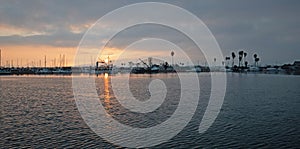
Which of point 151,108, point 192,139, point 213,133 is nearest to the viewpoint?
point 192,139

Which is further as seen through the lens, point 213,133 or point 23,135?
point 213,133

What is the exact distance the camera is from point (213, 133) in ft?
59.5

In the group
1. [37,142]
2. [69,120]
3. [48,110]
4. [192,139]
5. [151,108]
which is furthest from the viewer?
[151,108]

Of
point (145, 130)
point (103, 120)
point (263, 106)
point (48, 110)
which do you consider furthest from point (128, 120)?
point (263, 106)

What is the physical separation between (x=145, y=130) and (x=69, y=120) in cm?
616

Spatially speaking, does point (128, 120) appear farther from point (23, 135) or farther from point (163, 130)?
point (23, 135)

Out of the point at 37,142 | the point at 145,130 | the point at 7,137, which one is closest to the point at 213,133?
the point at 145,130

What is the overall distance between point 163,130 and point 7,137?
9.02 metres

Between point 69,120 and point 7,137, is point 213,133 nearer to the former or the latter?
point 69,120

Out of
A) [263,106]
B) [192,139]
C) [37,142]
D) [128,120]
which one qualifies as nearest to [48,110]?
[128,120]

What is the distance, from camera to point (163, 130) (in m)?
19.0

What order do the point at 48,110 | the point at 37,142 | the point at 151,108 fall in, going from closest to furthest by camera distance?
the point at 37,142
the point at 48,110
the point at 151,108

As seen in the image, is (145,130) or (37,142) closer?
(37,142)

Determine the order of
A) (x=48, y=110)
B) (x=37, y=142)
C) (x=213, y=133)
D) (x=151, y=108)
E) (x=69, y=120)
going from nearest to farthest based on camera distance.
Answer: (x=37, y=142) < (x=213, y=133) < (x=69, y=120) < (x=48, y=110) < (x=151, y=108)
